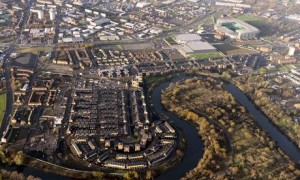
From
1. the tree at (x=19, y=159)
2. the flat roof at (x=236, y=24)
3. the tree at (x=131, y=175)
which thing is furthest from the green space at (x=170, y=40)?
the tree at (x=19, y=159)

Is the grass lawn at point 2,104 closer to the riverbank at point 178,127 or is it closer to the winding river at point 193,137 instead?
the winding river at point 193,137

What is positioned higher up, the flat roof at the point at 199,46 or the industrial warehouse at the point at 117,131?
the industrial warehouse at the point at 117,131

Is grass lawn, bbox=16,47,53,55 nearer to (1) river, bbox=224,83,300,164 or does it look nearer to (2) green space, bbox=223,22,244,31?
(1) river, bbox=224,83,300,164

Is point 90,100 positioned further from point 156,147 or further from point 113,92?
point 156,147

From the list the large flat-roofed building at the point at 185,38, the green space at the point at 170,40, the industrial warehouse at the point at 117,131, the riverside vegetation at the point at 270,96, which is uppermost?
the industrial warehouse at the point at 117,131

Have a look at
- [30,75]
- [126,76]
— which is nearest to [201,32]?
[126,76]

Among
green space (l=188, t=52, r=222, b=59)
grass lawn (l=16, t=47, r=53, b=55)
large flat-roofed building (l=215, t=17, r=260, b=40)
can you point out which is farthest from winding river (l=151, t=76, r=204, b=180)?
large flat-roofed building (l=215, t=17, r=260, b=40)
